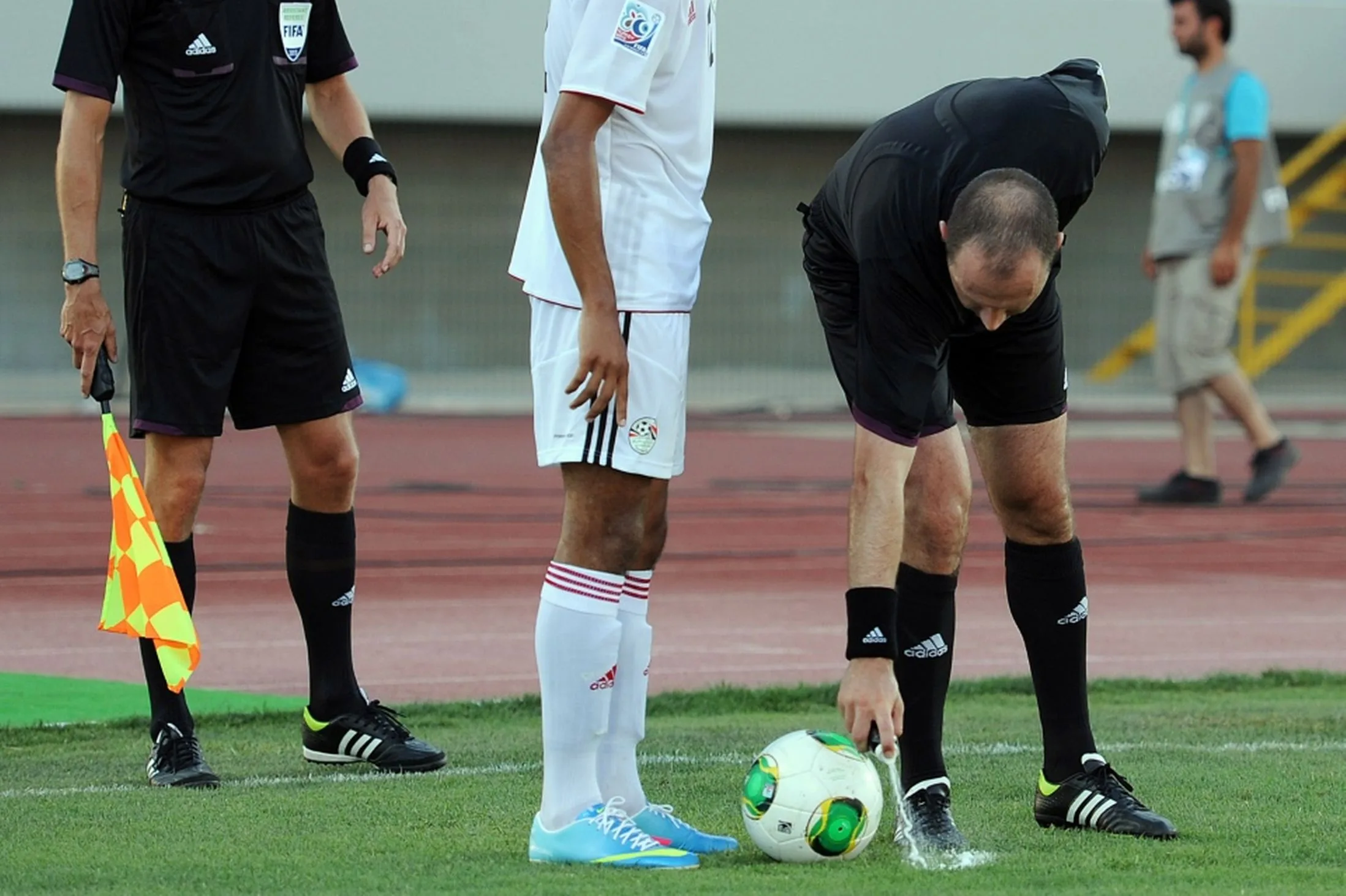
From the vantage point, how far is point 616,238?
Result: 14.6ft

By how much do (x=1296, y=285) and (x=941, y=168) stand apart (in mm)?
23101

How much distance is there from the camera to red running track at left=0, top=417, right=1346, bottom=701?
25.1 feet

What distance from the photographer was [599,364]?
4293 mm

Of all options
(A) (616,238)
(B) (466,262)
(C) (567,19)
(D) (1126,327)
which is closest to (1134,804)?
(A) (616,238)

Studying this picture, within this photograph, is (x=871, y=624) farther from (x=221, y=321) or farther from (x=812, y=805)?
(x=221, y=321)

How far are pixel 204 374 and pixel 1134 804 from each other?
257cm

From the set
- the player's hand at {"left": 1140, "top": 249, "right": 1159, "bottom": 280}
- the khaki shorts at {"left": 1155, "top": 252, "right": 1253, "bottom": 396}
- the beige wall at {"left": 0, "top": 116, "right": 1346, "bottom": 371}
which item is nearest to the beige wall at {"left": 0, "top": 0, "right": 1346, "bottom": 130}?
the beige wall at {"left": 0, "top": 116, "right": 1346, "bottom": 371}

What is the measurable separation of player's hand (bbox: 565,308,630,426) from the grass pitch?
3.15 ft

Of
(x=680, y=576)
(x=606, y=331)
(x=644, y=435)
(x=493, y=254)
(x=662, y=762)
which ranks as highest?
(x=606, y=331)

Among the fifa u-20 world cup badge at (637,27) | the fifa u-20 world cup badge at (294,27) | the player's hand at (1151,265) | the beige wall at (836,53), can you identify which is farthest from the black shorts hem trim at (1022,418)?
the beige wall at (836,53)

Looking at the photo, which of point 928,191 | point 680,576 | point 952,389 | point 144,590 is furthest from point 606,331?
point 680,576

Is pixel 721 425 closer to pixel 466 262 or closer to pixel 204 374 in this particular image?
pixel 466 262

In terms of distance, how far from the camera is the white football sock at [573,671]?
442 cm

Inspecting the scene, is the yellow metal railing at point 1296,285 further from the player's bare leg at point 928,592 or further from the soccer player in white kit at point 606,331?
the soccer player in white kit at point 606,331
